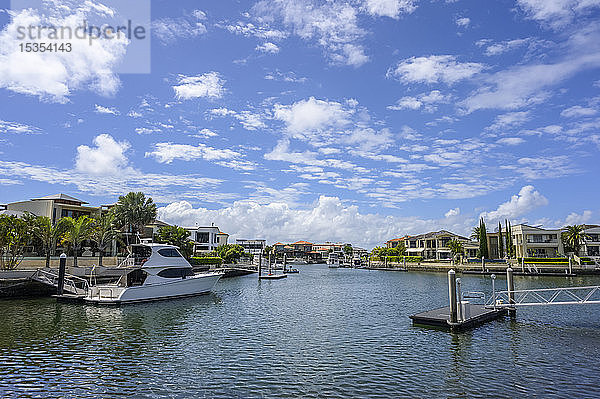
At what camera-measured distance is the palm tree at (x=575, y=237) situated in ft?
305

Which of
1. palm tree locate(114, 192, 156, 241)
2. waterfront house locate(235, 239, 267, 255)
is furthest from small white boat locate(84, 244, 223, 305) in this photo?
waterfront house locate(235, 239, 267, 255)

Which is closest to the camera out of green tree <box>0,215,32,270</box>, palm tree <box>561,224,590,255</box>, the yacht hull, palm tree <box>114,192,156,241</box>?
the yacht hull

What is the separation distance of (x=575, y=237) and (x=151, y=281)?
97180 mm

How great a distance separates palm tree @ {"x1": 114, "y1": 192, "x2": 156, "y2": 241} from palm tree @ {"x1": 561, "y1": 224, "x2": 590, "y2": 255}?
9512cm

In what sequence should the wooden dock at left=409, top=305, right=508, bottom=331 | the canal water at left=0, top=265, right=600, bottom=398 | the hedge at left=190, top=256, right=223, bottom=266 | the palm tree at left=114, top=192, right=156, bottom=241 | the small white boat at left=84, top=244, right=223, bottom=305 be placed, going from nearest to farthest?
the canal water at left=0, top=265, right=600, bottom=398 < the wooden dock at left=409, top=305, right=508, bottom=331 < the small white boat at left=84, top=244, right=223, bottom=305 < the palm tree at left=114, top=192, right=156, bottom=241 < the hedge at left=190, top=256, right=223, bottom=266

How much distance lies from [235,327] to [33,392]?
14.0 m

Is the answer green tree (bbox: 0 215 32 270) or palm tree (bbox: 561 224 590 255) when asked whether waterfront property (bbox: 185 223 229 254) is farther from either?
palm tree (bbox: 561 224 590 255)

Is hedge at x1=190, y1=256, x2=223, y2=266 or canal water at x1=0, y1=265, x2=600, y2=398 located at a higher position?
hedge at x1=190, y1=256, x2=223, y2=266

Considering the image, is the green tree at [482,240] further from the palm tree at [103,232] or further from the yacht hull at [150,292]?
the palm tree at [103,232]

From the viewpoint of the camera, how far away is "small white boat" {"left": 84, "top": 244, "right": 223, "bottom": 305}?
36.5 m

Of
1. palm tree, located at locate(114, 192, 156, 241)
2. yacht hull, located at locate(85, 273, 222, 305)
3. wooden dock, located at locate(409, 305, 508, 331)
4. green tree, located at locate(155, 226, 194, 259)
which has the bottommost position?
wooden dock, located at locate(409, 305, 508, 331)

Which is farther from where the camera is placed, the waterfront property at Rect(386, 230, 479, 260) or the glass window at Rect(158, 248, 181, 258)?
the waterfront property at Rect(386, 230, 479, 260)

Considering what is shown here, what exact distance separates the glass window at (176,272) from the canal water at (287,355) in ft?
21.9

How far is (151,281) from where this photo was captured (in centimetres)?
3866
